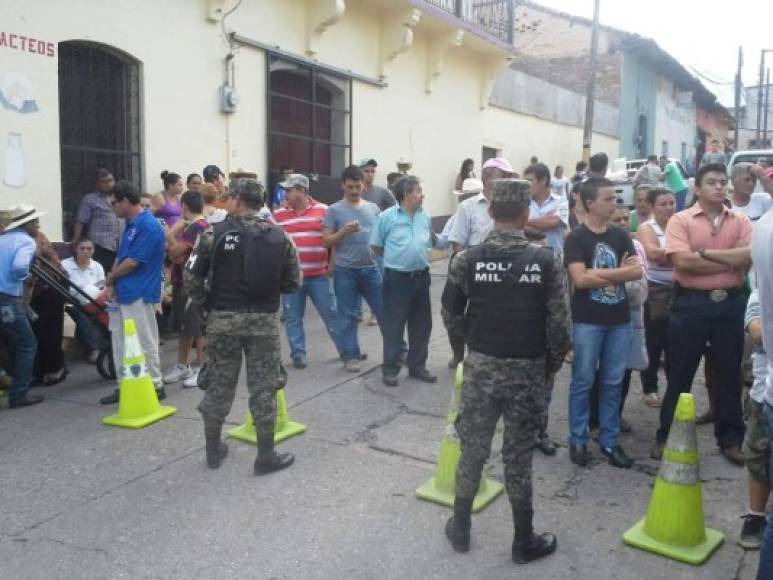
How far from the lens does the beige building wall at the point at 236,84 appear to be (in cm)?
747

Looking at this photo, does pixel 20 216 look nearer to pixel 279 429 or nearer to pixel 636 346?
pixel 279 429

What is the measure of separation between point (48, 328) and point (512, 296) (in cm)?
473

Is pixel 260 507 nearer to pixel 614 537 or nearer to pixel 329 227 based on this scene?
pixel 614 537

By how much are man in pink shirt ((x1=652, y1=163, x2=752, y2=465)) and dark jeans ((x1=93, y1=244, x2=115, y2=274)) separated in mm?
5887

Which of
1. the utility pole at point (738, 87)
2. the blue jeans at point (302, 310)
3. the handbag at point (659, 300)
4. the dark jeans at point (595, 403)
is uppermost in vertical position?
the utility pole at point (738, 87)

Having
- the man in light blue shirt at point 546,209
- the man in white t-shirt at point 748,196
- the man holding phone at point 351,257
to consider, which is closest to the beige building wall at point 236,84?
the man holding phone at point 351,257

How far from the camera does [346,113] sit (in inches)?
474

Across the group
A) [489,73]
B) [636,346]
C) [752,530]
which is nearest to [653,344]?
[636,346]

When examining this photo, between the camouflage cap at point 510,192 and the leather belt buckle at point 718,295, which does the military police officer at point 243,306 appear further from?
the leather belt buckle at point 718,295

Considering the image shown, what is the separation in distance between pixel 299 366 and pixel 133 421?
72.8 inches

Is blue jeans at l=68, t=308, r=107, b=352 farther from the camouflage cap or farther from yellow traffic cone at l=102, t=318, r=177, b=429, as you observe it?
the camouflage cap

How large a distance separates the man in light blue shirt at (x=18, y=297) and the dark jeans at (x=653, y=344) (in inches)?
188

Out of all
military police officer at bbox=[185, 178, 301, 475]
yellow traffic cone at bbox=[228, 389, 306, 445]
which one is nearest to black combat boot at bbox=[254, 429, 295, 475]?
military police officer at bbox=[185, 178, 301, 475]

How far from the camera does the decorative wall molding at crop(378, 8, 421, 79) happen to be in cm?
1246
